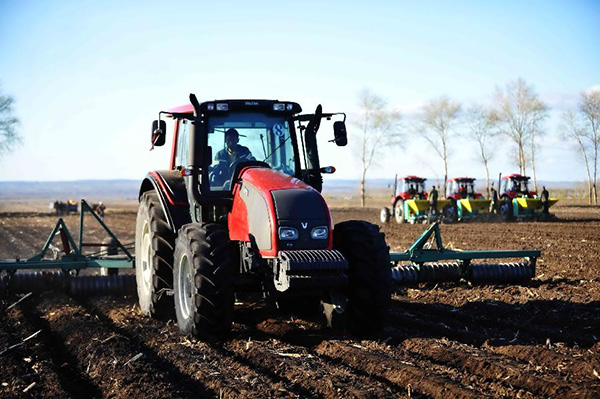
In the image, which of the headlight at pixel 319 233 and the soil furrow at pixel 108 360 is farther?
the headlight at pixel 319 233

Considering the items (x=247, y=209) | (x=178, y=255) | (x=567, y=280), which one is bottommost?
(x=567, y=280)

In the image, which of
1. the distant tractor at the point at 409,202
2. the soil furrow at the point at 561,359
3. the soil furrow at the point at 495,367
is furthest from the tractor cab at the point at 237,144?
the distant tractor at the point at 409,202

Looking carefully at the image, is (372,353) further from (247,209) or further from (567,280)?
(567,280)

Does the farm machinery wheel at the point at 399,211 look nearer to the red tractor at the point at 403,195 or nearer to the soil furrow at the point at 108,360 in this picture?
the red tractor at the point at 403,195

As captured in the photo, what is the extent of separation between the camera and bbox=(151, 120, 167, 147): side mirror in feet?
24.8

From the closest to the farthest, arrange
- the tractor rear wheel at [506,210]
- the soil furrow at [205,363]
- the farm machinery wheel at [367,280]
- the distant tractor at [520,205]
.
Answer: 1. the soil furrow at [205,363]
2. the farm machinery wheel at [367,280]
3. the distant tractor at [520,205]
4. the tractor rear wheel at [506,210]

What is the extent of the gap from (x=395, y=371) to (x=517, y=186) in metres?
25.7

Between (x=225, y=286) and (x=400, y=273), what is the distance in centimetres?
402

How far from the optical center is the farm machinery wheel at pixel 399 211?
2852cm

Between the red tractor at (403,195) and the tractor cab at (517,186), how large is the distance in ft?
10.8

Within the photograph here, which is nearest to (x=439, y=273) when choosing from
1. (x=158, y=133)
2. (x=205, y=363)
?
(x=158, y=133)

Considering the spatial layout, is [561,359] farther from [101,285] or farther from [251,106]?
[101,285]

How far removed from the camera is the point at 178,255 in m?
7.01

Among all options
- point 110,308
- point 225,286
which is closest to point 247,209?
point 225,286
